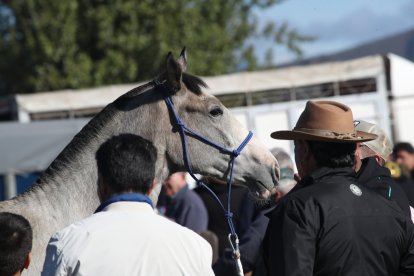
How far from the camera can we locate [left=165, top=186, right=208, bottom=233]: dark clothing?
8.13 m

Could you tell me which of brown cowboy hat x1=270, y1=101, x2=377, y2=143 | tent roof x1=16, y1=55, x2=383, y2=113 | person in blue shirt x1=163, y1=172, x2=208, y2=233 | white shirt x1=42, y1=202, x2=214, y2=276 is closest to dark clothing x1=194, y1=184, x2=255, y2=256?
person in blue shirt x1=163, y1=172, x2=208, y2=233

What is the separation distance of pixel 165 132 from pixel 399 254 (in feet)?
5.67

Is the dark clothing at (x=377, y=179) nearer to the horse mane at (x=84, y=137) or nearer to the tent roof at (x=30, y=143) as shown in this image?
the horse mane at (x=84, y=137)

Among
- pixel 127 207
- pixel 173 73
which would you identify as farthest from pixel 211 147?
pixel 127 207

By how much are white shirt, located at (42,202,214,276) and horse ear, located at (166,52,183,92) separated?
6.13 ft

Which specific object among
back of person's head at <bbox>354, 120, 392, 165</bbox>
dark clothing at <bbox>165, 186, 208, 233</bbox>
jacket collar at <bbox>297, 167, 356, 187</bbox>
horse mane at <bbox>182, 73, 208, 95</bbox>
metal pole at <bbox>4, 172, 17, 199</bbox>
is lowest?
dark clothing at <bbox>165, 186, 208, 233</bbox>

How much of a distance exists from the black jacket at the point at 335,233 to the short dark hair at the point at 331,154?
0.05 metres

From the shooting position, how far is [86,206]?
15.7 ft

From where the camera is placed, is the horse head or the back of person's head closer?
the horse head

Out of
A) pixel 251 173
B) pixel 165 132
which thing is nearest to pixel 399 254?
pixel 251 173

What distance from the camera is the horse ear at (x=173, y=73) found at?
503cm

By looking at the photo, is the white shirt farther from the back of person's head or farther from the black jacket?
the back of person's head

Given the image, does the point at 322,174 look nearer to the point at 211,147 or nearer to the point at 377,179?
the point at 377,179

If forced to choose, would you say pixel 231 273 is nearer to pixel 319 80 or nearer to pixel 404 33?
pixel 319 80
